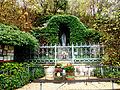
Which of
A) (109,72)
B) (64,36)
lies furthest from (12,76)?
(64,36)

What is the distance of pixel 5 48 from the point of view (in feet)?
16.9

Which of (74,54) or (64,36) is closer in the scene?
(74,54)

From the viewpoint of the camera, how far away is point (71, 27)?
9.62m

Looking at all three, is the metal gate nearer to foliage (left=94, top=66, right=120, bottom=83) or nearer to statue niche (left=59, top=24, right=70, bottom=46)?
foliage (left=94, top=66, right=120, bottom=83)

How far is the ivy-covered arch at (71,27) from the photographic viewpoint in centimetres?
924

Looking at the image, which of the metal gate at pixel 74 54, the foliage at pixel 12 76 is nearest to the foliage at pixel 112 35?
the metal gate at pixel 74 54

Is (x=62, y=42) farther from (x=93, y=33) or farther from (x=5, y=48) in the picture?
(x=5, y=48)

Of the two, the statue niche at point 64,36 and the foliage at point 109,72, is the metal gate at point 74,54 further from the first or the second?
the statue niche at point 64,36

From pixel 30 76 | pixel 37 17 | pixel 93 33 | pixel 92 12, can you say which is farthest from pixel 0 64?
pixel 92 12

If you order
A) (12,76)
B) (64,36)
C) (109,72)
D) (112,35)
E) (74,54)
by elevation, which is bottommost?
(109,72)

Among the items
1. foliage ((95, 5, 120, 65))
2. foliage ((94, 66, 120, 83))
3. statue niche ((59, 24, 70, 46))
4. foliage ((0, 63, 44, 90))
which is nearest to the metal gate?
foliage ((95, 5, 120, 65))

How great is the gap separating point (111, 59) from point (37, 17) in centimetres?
826

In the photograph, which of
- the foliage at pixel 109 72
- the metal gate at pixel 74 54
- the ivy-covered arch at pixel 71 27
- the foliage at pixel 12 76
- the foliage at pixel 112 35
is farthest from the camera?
the ivy-covered arch at pixel 71 27

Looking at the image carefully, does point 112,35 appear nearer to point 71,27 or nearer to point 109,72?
point 109,72
